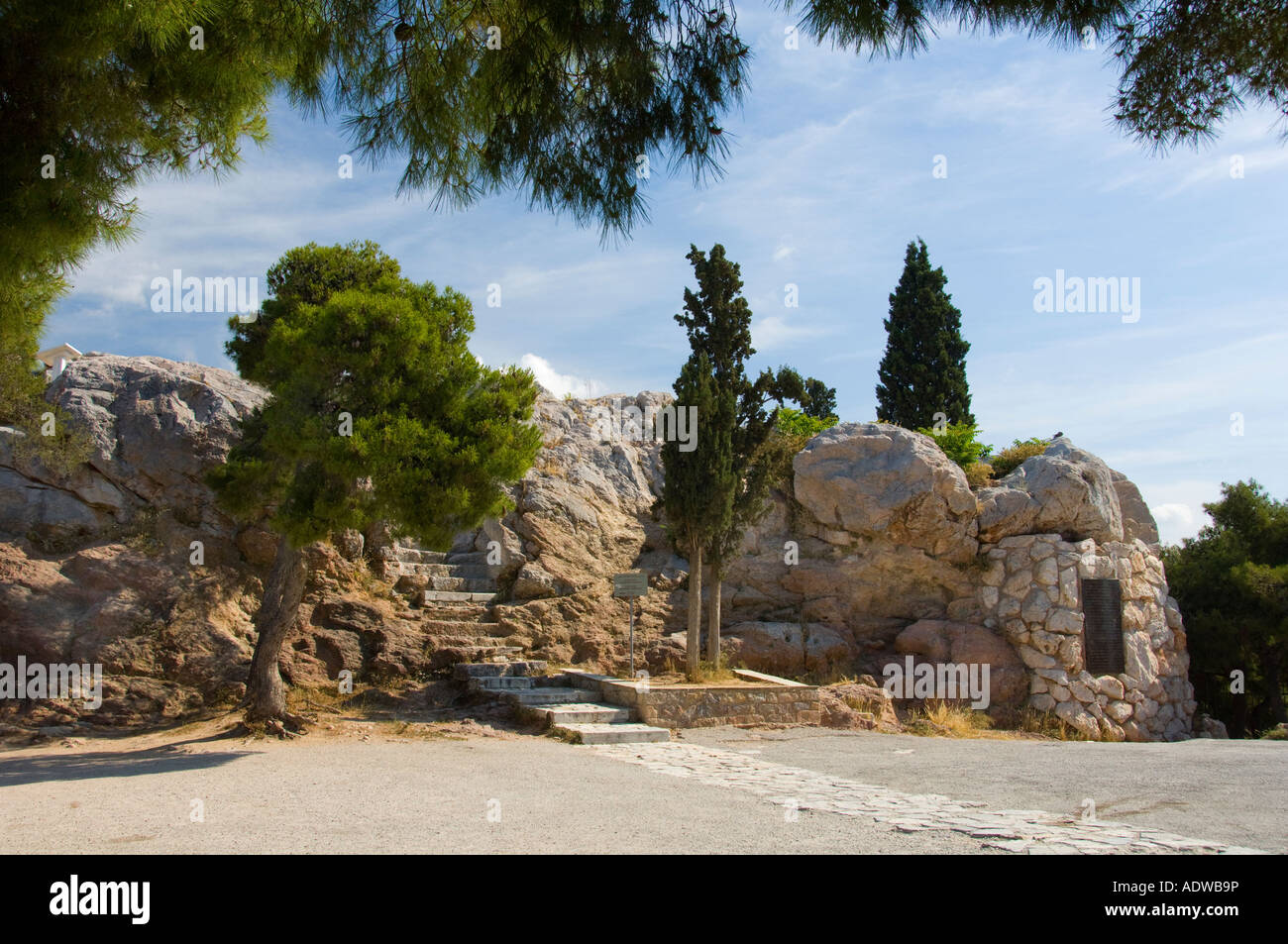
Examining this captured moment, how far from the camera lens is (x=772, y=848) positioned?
15.8 feet

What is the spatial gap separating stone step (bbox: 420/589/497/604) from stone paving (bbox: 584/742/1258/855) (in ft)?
20.8

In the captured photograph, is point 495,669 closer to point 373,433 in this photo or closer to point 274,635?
point 274,635

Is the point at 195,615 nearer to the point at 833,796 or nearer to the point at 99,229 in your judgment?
the point at 99,229

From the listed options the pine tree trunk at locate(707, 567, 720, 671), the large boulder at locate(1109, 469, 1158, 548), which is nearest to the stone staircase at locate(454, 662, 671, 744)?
the pine tree trunk at locate(707, 567, 720, 671)

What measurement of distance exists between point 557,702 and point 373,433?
477 cm

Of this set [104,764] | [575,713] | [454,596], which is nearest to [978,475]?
[575,713]

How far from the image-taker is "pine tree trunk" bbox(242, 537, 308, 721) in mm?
10203

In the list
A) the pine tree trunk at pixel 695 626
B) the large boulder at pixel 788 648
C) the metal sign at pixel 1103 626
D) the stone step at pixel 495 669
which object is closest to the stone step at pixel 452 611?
the stone step at pixel 495 669

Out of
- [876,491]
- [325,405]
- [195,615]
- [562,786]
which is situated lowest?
[562,786]

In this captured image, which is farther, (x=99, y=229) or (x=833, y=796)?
(x=833, y=796)

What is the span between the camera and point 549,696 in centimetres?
1193

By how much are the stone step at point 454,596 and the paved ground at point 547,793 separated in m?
4.09

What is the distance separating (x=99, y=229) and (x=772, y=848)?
6.33m

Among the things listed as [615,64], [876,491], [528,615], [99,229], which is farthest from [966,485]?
[99,229]
